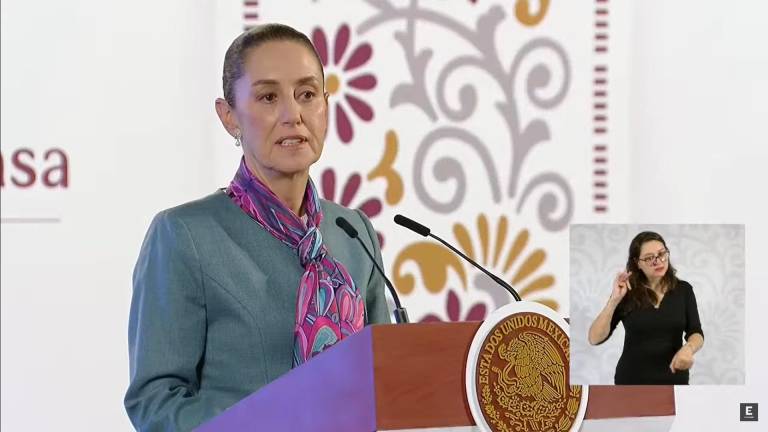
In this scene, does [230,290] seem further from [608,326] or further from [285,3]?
[285,3]

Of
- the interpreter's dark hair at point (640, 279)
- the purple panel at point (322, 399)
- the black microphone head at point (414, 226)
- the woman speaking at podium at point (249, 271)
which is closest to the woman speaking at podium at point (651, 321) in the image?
the interpreter's dark hair at point (640, 279)

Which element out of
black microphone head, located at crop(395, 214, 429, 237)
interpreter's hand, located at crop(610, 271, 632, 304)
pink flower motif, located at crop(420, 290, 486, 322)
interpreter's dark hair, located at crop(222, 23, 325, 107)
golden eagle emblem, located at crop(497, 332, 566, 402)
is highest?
interpreter's dark hair, located at crop(222, 23, 325, 107)

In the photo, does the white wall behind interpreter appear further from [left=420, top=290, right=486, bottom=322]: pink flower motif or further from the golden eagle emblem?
the golden eagle emblem

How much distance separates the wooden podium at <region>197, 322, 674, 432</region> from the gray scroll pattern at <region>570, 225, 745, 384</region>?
7 centimetres

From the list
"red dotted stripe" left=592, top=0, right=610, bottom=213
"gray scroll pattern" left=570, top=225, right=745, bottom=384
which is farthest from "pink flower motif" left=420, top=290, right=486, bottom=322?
"gray scroll pattern" left=570, top=225, right=745, bottom=384

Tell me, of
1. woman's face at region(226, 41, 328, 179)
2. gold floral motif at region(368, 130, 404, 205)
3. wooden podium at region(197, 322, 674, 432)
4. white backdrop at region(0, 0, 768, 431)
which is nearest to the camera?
wooden podium at region(197, 322, 674, 432)

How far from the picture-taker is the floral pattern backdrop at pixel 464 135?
333cm

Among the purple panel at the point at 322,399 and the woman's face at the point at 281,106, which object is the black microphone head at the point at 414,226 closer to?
the woman's face at the point at 281,106

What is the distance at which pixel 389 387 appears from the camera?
3.79ft

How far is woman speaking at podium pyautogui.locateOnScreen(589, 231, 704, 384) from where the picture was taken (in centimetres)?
122

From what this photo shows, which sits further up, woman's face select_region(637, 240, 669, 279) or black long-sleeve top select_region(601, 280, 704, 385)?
woman's face select_region(637, 240, 669, 279)

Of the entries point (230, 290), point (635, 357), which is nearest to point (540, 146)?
point (230, 290)

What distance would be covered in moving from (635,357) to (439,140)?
216 centimetres

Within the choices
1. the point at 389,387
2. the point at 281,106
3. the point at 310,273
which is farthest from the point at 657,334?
the point at 281,106
